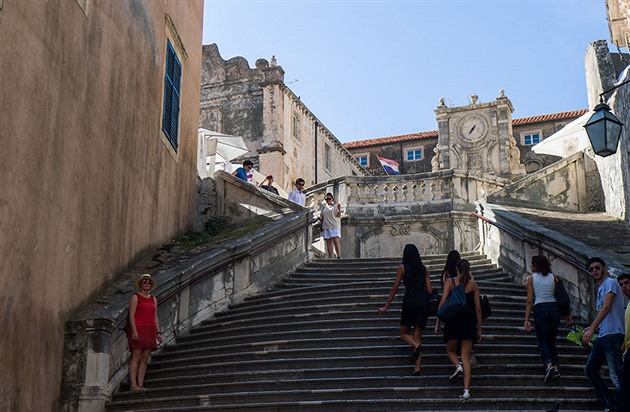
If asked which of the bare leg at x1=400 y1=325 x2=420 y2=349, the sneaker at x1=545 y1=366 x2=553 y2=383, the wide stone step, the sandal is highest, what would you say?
the bare leg at x1=400 y1=325 x2=420 y2=349

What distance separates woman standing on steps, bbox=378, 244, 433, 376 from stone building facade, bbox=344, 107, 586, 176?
3275 cm

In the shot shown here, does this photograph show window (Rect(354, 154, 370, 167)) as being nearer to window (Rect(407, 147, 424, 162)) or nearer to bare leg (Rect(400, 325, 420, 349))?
window (Rect(407, 147, 424, 162))

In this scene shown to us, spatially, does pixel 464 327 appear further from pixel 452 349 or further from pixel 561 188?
pixel 561 188

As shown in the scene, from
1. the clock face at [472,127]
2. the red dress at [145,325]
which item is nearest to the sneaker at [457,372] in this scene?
the red dress at [145,325]

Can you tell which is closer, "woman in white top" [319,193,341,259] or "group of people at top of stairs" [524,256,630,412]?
"group of people at top of stairs" [524,256,630,412]

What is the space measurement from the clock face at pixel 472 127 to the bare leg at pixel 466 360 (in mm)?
32897

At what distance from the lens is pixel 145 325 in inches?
380

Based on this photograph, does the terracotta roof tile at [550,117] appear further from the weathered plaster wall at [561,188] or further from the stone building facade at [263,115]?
the weathered plaster wall at [561,188]

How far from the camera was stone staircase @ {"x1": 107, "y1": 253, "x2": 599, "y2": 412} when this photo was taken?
838cm

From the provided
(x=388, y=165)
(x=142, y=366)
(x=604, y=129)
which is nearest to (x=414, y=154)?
(x=388, y=165)

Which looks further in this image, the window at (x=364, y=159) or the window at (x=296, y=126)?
the window at (x=364, y=159)

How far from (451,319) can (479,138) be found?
32844 mm

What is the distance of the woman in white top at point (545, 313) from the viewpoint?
8.63 metres

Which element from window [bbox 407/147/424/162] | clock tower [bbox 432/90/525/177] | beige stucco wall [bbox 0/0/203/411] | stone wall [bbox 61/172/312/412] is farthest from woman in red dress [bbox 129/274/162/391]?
window [bbox 407/147/424/162]
